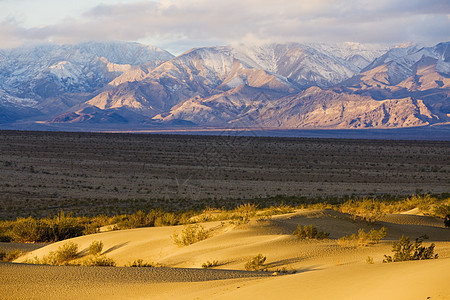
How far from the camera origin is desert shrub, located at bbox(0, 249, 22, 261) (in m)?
15.0

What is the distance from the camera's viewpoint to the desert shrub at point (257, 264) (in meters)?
11.7

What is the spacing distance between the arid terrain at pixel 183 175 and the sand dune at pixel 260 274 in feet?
46.3

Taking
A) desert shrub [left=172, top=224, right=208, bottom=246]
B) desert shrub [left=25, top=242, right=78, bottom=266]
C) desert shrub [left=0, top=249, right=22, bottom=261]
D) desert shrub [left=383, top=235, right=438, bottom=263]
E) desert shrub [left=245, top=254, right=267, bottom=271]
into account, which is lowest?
desert shrub [left=0, top=249, right=22, bottom=261]

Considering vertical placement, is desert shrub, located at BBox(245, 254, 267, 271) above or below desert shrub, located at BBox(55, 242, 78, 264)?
above

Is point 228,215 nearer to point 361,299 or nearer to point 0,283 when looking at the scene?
point 0,283

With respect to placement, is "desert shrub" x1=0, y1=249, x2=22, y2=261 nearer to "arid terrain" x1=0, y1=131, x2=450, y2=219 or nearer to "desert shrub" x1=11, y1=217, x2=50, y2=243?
"desert shrub" x1=11, y1=217, x2=50, y2=243

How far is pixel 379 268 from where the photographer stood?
9.38 meters

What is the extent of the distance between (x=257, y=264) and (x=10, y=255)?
7.00m

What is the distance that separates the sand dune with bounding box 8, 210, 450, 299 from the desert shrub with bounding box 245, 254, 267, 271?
0.21 metres

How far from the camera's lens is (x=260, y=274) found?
429 inches

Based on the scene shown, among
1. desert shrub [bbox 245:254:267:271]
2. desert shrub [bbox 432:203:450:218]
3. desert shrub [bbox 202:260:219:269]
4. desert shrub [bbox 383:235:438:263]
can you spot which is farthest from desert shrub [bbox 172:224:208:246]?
desert shrub [bbox 432:203:450:218]

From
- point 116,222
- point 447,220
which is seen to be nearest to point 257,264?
point 447,220

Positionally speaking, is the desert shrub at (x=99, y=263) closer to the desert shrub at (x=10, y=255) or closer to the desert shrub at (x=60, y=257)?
the desert shrub at (x=60, y=257)

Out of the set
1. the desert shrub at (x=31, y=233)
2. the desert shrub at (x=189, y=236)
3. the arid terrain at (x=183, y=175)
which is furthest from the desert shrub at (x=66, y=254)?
the arid terrain at (x=183, y=175)
